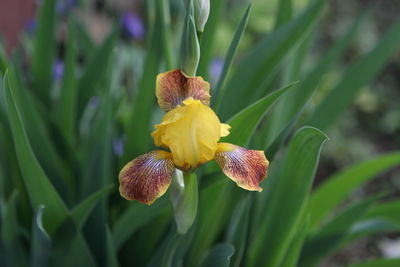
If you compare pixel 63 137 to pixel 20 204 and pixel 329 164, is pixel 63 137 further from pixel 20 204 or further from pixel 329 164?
pixel 329 164

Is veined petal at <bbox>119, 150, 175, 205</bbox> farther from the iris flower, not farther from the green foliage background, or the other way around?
the green foliage background

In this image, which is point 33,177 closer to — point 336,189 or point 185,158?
point 185,158

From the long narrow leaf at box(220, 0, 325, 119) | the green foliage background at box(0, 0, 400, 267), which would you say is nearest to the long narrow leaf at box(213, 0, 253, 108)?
the green foliage background at box(0, 0, 400, 267)

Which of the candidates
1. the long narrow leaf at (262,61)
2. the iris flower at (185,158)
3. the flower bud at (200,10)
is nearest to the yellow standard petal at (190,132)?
the iris flower at (185,158)

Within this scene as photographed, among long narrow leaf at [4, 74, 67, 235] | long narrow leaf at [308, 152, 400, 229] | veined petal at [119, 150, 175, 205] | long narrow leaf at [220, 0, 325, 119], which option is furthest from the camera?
long narrow leaf at [308, 152, 400, 229]

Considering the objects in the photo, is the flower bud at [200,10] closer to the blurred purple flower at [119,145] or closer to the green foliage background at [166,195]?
the green foliage background at [166,195]

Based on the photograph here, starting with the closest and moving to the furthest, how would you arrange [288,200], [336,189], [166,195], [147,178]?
[147,178]
[166,195]
[288,200]
[336,189]

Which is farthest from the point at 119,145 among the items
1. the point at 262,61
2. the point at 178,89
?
the point at 178,89
